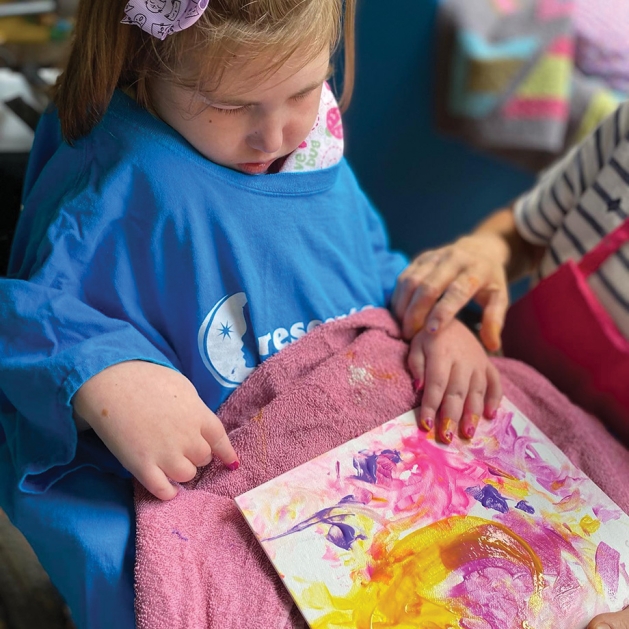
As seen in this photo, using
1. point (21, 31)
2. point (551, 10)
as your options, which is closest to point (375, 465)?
point (551, 10)

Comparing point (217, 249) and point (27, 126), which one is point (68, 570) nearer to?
point (217, 249)

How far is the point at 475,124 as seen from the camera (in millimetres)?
1339

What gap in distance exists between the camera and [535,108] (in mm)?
1322

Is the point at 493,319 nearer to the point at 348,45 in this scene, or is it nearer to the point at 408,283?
the point at 408,283

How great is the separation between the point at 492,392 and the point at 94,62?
521mm

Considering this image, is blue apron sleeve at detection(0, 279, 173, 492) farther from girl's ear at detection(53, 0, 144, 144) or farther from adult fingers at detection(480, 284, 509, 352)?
adult fingers at detection(480, 284, 509, 352)

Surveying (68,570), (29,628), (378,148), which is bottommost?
(29,628)

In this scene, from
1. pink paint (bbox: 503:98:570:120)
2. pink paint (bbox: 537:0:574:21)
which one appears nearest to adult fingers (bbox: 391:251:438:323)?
pink paint (bbox: 503:98:570:120)

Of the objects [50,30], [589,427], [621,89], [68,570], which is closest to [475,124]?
[621,89]

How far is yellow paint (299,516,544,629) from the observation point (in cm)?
54

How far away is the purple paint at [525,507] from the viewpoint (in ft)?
2.05

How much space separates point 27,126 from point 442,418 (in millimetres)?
658

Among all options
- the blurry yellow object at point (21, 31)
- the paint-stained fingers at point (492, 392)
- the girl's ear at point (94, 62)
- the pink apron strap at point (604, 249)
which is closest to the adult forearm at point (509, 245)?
the pink apron strap at point (604, 249)

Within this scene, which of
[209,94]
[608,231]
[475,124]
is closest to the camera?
[209,94]
